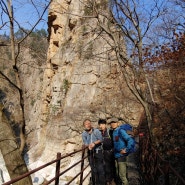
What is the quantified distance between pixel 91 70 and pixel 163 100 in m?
9.21

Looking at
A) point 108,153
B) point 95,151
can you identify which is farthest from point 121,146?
point 95,151

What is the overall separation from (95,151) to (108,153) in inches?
11.2

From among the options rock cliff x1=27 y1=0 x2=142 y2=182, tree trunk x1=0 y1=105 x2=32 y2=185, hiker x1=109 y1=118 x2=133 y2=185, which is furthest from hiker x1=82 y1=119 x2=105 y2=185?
rock cliff x1=27 y1=0 x2=142 y2=182

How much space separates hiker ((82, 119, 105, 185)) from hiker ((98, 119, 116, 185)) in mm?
88

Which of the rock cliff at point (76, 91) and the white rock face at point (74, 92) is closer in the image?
the white rock face at point (74, 92)

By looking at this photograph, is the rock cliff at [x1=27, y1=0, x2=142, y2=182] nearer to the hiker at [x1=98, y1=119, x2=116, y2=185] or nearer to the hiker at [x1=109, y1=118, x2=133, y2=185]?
the hiker at [x1=98, y1=119, x2=116, y2=185]

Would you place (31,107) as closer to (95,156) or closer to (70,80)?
(70,80)

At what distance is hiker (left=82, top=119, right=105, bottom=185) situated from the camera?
5.14 m

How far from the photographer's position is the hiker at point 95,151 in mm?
5145

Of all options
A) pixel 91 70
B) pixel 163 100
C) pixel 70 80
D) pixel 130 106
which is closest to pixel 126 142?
pixel 163 100

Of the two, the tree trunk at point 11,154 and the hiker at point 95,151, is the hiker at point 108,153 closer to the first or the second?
the hiker at point 95,151

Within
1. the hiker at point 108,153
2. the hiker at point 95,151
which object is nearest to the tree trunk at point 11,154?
the hiker at point 95,151

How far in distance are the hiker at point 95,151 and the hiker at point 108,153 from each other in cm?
9

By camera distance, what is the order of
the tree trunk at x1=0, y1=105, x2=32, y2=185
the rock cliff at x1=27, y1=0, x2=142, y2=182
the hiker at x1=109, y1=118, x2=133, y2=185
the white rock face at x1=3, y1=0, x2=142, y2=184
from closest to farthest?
the tree trunk at x1=0, y1=105, x2=32, y2=185, the hiker at x1=109, y1=118, x2=133, y2=185, the white rock face at x1=3, y1=0, x2=142, y2=184, the rock cliff at x1=27, y1=0, x2=142, y2=182
